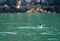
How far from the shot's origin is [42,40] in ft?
182

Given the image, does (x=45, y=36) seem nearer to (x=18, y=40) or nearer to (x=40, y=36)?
(x=40, y=36)

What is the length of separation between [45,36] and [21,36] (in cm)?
410

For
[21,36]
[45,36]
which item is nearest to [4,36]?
[21,36]

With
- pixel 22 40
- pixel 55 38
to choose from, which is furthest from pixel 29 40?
pixel 55 38

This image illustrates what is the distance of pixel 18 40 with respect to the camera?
55.8 m

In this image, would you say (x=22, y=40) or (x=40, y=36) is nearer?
(x=22, y=40)

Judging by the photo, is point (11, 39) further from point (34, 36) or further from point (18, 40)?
point (34, 36)

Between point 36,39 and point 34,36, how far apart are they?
4.39 meters

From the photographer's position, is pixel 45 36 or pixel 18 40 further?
pixel 45 36

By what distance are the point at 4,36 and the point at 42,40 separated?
7.77 metres

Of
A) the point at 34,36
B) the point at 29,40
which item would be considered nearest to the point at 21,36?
the point at 34,36

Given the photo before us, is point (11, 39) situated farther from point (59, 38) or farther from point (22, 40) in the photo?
point (59, 38)

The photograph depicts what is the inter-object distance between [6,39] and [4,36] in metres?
3.56

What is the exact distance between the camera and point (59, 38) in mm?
58062
